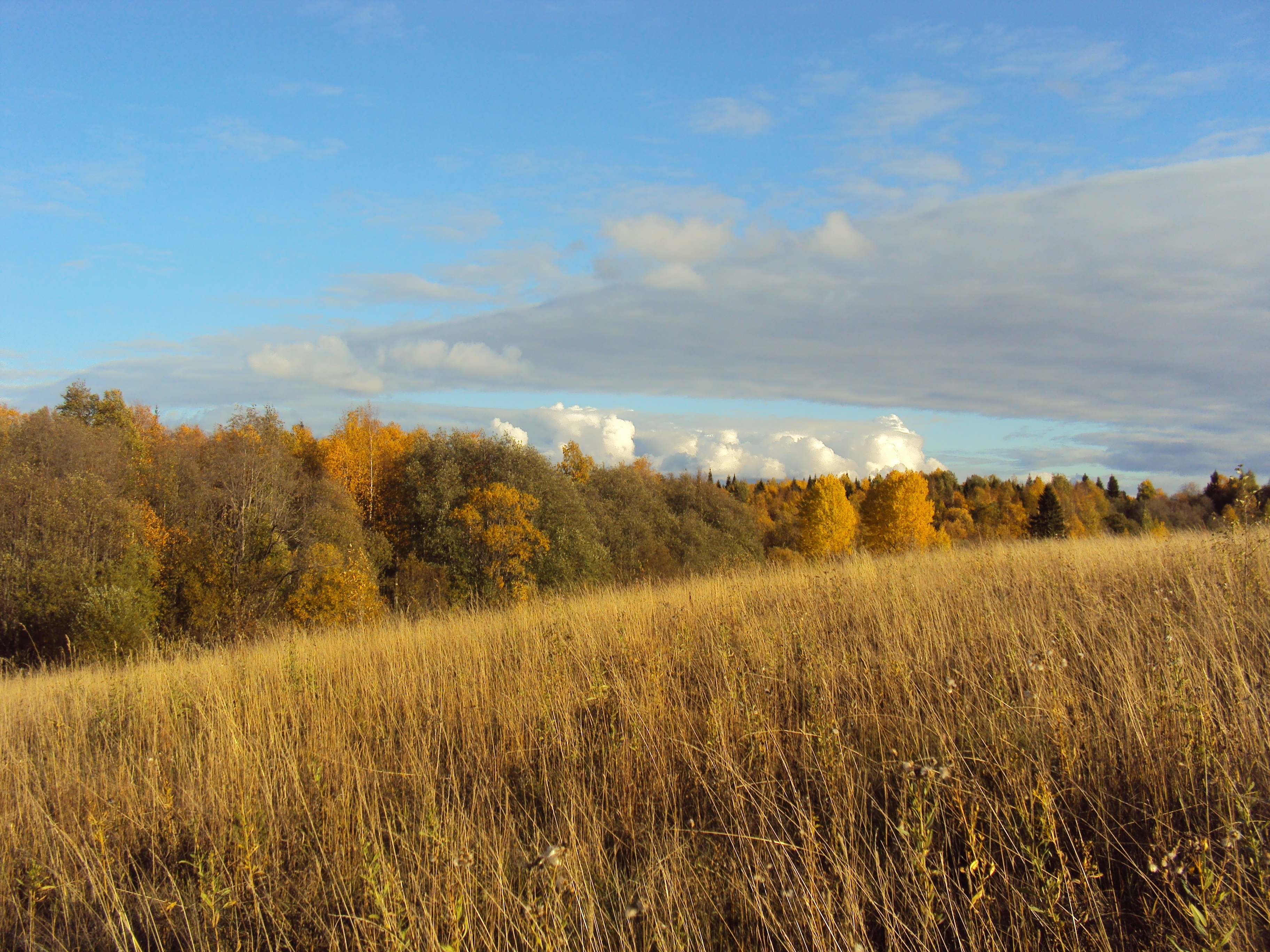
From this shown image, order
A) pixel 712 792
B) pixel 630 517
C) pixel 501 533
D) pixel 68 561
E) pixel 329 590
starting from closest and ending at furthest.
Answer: pixel 712 792
pixel 329 590
pixel 68 561
pixel 501 533
pixel 630 517

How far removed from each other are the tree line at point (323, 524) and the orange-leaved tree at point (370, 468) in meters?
0.16

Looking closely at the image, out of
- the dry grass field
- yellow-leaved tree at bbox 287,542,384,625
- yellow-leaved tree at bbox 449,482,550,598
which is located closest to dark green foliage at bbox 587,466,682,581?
yellow-leaved tree at bbox 449,482,550,598

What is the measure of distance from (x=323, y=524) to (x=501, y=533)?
9392mm

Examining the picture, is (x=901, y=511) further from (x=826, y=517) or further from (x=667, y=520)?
(x=667, y=520)

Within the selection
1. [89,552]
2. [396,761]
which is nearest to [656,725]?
[396,761]

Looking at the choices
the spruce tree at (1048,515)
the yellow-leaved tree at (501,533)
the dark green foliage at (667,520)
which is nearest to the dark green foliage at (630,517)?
the dark green foliage at (667,520)

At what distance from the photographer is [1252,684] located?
367cm

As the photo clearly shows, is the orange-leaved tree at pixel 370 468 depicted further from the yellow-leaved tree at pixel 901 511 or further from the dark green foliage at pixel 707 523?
the yellow-leaved tree at pixel 901 511

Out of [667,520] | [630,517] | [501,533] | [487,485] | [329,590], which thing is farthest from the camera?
[667,520]

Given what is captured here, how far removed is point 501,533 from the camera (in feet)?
114

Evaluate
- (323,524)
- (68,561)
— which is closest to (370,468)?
(323,524)

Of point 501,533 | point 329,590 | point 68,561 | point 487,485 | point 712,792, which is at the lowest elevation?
point 329,590

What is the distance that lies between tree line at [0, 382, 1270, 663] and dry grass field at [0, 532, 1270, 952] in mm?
5737

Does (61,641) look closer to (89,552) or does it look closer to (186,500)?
(89,552)
